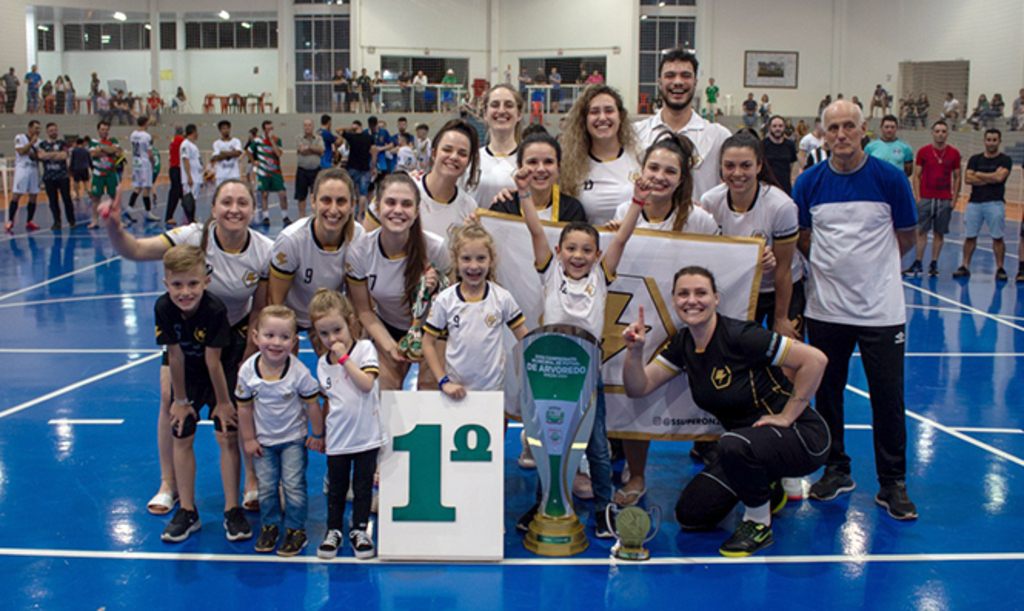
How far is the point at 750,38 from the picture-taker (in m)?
40.2

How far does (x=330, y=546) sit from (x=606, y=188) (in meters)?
2.70

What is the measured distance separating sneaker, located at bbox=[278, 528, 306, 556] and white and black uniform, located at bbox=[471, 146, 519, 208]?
8.11 feet

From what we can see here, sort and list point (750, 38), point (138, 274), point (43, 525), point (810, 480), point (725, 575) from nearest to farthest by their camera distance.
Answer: point (725, 575) < point (43, 525) < point (810, 480) < point (138, 274) < point (750, 38)

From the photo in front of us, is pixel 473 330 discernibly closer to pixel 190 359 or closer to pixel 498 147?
pixel 190 359

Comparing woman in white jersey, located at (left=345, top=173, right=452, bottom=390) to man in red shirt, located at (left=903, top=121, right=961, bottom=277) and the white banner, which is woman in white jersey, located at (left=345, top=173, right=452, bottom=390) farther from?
man in red shirt, located at (left=903, top=121, right=961, bottom=277)

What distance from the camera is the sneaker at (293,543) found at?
15.6 ft

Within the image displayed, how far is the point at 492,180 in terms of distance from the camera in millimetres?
6168

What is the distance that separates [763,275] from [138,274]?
409 inches

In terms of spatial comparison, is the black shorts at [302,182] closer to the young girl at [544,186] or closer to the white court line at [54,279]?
the white court line at [54,279]

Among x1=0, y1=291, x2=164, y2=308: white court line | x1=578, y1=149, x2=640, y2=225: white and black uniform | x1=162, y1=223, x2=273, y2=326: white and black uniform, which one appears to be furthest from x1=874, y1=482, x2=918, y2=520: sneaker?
x1=0, y1=291, x2=164, y2=308: white court line

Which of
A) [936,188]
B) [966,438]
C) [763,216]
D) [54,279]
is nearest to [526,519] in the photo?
[763,216]

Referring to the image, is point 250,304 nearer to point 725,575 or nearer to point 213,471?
point 213,471

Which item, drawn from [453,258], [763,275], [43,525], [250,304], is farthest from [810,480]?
[43,525]

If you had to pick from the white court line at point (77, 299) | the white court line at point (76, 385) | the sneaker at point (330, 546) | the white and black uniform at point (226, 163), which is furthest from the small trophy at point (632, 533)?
the white and black uniform at point (226, 163)
